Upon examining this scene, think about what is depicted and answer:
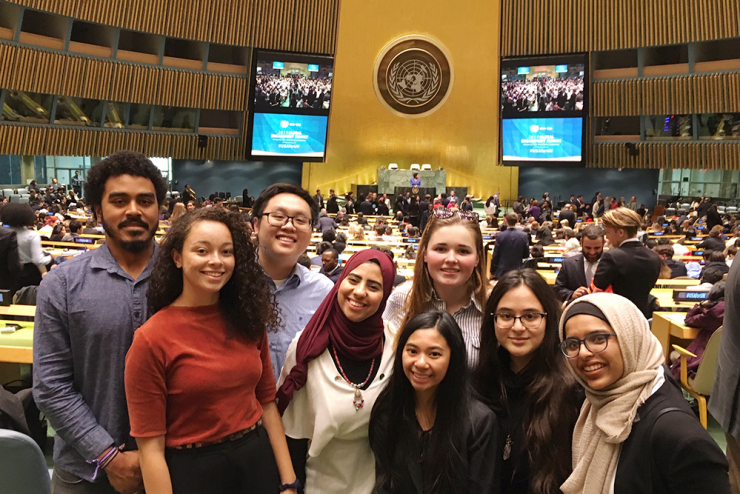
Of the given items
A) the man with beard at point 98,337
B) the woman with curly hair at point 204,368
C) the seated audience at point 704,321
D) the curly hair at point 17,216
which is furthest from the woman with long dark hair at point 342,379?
the curly hair at point 17,216

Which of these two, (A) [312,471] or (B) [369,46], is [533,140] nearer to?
(B) [369,46]

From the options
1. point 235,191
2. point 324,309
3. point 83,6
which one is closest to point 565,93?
point 235,191

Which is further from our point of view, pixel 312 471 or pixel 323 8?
pixel 323 8

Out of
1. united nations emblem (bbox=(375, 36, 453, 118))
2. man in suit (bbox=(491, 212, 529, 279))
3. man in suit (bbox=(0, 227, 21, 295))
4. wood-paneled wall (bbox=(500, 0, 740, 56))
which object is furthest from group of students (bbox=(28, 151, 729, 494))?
united nations emblem (bbox=(375, 36, 453, 118))

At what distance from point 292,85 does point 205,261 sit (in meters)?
18.1

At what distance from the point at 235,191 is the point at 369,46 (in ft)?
22.9

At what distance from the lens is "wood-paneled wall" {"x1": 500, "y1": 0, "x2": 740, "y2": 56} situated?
1684 centimetres

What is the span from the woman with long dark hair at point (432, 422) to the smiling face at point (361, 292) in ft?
0.49

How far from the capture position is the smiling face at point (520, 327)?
2.04 metres

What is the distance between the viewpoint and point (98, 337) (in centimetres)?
189

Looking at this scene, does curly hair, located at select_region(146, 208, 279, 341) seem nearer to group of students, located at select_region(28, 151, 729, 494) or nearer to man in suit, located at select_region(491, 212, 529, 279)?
group of students, located at select_region(28, 151, 729, 494)

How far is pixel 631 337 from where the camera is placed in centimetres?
175

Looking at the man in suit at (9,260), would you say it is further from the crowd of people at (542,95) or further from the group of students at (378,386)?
the crowd of people at (542,95)

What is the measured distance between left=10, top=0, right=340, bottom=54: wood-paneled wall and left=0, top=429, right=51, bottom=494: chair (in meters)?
16.7
